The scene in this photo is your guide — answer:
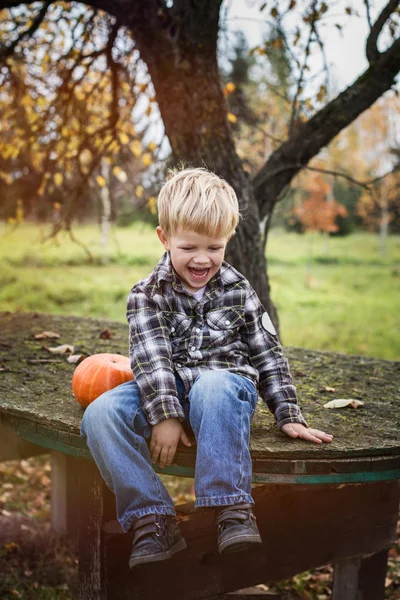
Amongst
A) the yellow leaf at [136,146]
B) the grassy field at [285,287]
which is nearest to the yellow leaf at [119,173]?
the yellow leaf at [136,146]

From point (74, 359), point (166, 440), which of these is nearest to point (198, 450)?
point (166, 440)

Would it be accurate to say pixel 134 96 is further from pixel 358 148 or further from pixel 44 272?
pixel 358 148

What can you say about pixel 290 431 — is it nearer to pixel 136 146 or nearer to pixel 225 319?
pixel 225 319

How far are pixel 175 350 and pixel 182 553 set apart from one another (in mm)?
755

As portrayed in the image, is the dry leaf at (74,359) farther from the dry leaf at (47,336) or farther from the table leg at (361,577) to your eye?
the table leg at (361,577)

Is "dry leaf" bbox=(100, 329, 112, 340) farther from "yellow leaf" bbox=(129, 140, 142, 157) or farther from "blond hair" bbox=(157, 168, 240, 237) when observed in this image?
→ "yellow leaf" bbox=(129, 140, 142, 157)

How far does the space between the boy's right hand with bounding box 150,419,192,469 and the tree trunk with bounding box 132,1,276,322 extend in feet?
6.61

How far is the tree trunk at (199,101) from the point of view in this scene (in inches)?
155

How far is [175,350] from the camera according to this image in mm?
2232

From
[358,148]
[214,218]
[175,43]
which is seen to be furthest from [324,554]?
[358,148]

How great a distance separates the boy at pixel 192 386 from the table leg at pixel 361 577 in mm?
969

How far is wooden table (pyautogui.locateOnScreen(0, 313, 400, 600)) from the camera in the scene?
2.03 metres

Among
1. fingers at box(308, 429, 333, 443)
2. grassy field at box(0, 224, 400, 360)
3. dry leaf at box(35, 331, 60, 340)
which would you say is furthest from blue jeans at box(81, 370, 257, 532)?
grassy field at box(0, 224, 400, 360)

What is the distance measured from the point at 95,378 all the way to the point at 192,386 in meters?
0.48
